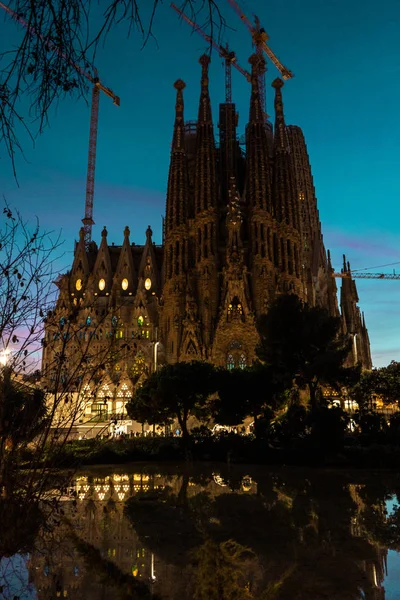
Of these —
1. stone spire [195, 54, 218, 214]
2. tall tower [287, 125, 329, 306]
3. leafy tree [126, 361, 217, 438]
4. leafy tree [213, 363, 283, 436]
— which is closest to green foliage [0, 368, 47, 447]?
leafy tree [126, 361, 217, 438]

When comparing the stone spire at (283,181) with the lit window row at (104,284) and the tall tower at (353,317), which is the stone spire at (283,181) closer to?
the lit window row at (104,284)

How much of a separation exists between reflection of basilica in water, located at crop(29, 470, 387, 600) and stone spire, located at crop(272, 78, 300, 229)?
4048 centimetres

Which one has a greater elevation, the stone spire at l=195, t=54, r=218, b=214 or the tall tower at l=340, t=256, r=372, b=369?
the stone spire at l=195, t=54, r=218, b=214

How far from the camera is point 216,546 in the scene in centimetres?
869

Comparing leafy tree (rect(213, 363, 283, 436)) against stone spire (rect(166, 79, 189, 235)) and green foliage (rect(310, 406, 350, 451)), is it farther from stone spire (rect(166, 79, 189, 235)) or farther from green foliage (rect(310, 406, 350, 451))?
stone spire (rect(166, 79, 189, 235))

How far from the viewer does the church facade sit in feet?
149

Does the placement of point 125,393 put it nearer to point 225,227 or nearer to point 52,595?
point 225,227

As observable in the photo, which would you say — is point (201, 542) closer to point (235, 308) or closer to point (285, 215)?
point (235, 308)

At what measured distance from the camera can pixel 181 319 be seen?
47.1 m

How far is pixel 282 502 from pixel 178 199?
43400mm

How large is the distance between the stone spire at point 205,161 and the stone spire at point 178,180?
1823 millimetres

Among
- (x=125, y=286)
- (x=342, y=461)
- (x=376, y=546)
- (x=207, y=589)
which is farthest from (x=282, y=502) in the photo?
(x=125, y=286)

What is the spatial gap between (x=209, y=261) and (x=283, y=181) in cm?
1379

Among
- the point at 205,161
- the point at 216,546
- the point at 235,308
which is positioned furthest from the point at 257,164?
the point at 216,546
